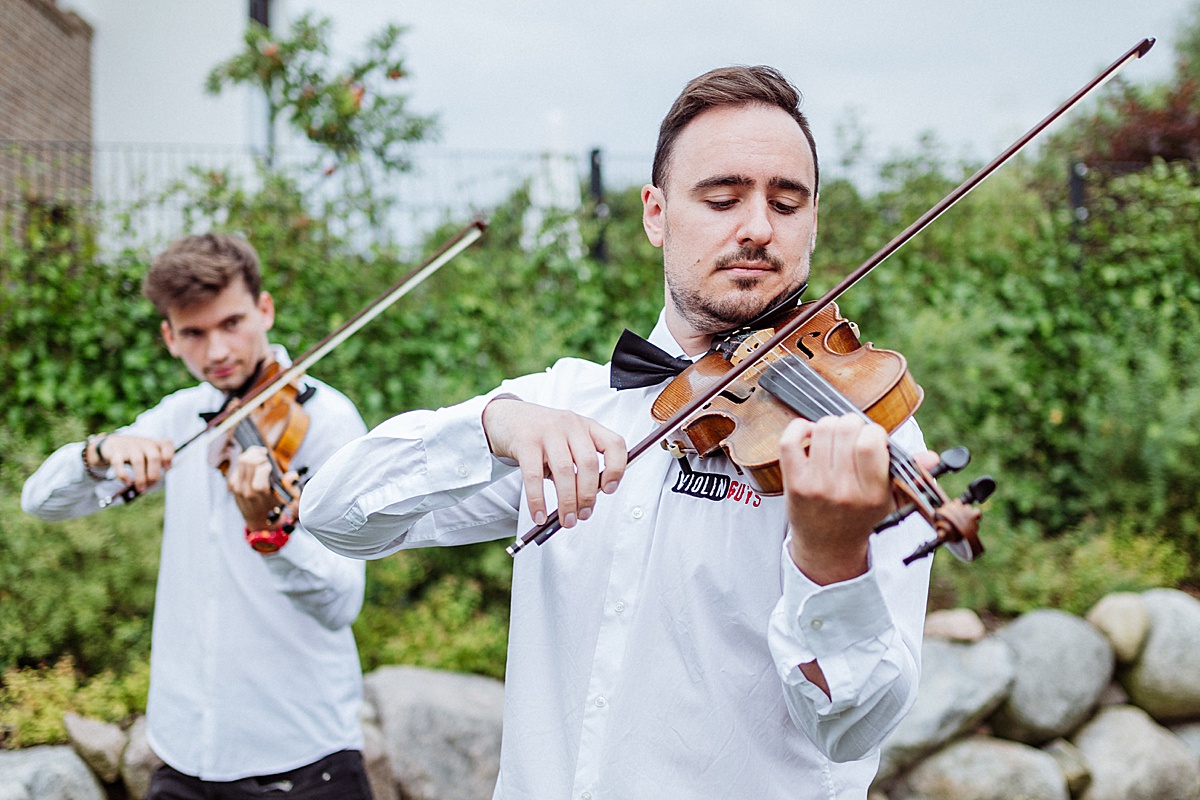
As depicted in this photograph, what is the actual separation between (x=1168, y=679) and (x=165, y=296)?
14.0ft

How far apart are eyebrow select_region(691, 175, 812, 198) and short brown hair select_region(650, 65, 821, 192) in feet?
0.33

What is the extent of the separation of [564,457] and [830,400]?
39 cm

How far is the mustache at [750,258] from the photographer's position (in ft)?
5.27

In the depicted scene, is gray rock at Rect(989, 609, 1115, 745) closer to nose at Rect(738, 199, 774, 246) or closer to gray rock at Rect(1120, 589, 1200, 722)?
gray rock at Rect(1120, 589, 1200, 722)

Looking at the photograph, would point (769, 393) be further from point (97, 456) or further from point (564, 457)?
point (97, 456)

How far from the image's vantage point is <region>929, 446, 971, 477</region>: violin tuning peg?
1127mm

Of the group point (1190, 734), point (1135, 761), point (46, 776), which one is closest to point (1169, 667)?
point (1190, 734)

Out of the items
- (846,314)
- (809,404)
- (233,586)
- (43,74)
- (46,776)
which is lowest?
(46,776)

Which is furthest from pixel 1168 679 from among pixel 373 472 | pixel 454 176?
pixel 454 176

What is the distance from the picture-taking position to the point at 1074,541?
201 inches

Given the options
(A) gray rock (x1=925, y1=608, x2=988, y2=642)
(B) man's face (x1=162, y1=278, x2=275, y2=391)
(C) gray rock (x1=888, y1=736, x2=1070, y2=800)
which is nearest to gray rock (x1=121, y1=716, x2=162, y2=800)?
(B) man's face (x1=162, y1=278, x2=275, y2=391)

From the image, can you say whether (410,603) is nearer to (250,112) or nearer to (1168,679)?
(1168,679)

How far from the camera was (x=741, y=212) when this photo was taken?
5.32 feet

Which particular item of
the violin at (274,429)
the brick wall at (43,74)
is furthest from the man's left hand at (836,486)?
the brick wall at (43,74)
